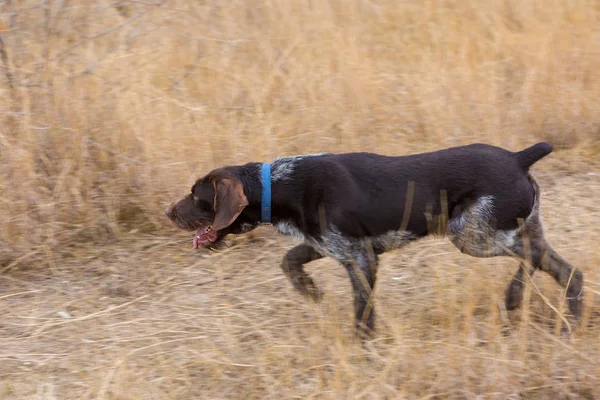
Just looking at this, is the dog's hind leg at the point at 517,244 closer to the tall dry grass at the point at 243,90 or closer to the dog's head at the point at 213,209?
the dog's head at the point at 213,209

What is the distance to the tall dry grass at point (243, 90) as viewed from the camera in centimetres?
557

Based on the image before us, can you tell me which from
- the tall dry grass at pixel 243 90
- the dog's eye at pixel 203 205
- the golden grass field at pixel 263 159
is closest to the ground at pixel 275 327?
the golden grass field at pixel 263 159

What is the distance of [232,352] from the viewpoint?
14.1ft

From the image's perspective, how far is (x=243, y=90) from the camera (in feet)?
23.9

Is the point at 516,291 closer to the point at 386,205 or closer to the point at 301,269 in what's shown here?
the point at 386,205

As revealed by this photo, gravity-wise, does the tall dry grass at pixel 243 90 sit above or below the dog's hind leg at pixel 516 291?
above

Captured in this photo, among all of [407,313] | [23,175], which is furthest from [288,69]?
[407,313]

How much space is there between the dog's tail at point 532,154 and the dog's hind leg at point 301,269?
1204mm

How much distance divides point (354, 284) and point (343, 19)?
5.00m

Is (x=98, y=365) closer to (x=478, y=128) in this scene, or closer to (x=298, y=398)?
(x=298, y=398)

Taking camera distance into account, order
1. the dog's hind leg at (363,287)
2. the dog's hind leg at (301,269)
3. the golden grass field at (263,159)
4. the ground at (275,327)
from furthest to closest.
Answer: the dog's hind leg at (301,269) < the dog's hind leg at (363,287) < the golden grass field at (263,159) < the ground at (275,327)

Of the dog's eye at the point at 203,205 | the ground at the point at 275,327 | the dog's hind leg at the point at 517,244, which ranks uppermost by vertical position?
the dog's eye at the point at 203,205

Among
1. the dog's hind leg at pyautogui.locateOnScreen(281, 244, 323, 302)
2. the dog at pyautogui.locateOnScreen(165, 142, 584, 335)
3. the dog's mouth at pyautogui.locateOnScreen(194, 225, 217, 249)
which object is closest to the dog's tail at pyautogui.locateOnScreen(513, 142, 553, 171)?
the dog at pyautogui.locateOnScreen(165, 142, 584, 335)

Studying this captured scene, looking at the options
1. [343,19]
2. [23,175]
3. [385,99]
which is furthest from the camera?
[343,19]
